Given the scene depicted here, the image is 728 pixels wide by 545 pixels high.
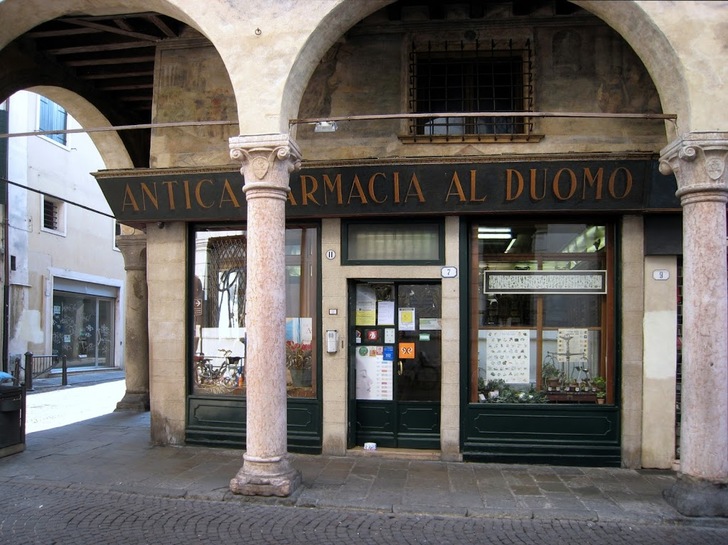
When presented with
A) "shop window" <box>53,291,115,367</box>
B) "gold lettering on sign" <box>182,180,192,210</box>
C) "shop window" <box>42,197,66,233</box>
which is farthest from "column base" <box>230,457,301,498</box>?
"shop window" <box>42,197,66,233</box>

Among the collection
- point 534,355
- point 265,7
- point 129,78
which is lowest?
point 534,355

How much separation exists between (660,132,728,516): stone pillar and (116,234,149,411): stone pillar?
9833 millimetres

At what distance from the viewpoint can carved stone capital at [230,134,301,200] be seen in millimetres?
6137

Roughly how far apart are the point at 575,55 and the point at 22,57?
8.02 meters

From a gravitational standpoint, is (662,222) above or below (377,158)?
below

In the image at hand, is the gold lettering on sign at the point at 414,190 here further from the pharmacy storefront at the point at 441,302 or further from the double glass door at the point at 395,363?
the double glass door at the point at 395,363

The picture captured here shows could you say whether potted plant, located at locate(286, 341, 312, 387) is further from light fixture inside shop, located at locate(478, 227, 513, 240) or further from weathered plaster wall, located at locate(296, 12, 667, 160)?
light fixture inside shop, located at locate(478, 227, 513, 240)

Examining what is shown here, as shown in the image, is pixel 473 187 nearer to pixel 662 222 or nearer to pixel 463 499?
pixel 662 222

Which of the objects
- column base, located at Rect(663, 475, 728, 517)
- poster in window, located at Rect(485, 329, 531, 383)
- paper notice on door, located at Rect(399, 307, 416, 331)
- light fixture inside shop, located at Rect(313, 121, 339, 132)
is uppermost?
light fixture inside shop, located at Rect(313, 121, 339, 132)

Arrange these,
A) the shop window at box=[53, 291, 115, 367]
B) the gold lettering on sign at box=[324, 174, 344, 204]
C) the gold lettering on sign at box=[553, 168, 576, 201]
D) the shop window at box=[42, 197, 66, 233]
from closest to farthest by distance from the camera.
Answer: the gold lettering on sign at box=[553, 168, 576, 201] → the gold lettering on sign at box=[324, 174, 344, 204] → the shop window at box=[42, 197, 66, 233] → the shop window at box=[53, 291, 115, 367]

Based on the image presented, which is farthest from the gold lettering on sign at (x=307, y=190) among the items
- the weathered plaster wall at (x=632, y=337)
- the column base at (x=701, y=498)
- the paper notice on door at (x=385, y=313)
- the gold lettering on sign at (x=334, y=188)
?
the column base at (x=701, y=498)

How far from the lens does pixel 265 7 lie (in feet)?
20.5

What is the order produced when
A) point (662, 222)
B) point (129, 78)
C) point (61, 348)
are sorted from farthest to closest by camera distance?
point (61, 348) → point (129, 78) → point (662, 222)

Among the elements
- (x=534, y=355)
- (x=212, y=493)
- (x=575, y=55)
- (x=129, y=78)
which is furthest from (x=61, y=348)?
(x=575, y=55)
